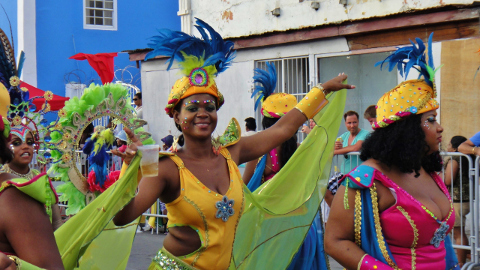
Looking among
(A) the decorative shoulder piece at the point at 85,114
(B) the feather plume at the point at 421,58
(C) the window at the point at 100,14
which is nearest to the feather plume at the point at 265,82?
(A) the decorative shoulder piece at the point at 85,114

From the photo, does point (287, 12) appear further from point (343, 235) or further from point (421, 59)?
point (343, 235)

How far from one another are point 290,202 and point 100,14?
17754 mm

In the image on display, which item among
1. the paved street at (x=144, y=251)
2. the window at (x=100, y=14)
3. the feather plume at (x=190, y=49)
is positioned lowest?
the paved street at (x=144, y=251)

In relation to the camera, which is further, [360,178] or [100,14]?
[100,14]

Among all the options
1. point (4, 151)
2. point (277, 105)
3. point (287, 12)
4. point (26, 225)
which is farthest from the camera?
point (287, 12)

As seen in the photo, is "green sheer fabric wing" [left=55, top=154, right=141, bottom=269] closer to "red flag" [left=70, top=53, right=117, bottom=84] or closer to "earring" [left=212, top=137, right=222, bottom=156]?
"earring" [left=212, top=137, right=222, bottom=156]

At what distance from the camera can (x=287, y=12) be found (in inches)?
460

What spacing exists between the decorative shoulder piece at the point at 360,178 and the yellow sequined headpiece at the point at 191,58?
1.01m

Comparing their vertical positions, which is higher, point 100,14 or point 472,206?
point 100,14

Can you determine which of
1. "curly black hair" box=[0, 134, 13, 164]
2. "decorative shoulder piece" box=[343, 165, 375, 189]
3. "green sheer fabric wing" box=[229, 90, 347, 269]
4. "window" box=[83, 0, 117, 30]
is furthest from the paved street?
"window" box=[83, 0, 117, 30]

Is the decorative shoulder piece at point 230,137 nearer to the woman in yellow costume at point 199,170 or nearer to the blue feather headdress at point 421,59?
the woman in yellow costume at point 199,170

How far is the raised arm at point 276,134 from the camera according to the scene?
12.5ft

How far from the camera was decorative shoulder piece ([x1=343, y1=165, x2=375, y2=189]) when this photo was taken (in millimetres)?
3041

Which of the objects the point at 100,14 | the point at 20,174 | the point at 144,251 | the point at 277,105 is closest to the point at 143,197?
the point at 20,174
